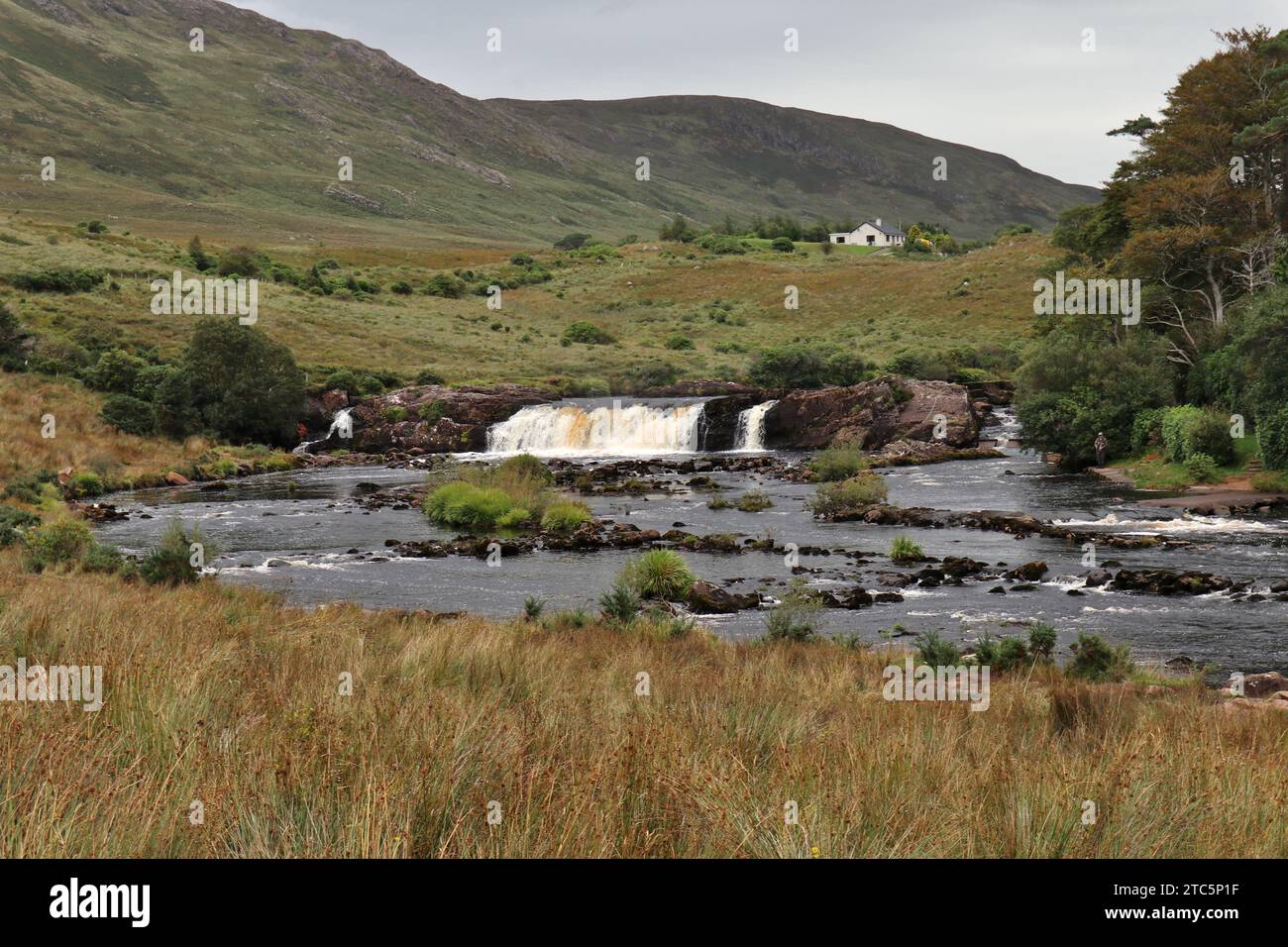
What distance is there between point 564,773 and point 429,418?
54518mm

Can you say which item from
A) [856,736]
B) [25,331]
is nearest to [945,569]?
[856,736]

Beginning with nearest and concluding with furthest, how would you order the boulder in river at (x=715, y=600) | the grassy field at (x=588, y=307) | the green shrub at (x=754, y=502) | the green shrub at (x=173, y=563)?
the green shrub at (x=173, y=563), the boulder in river at (x=715, y=600), the green shrub at (x=754, y=502), the grassy field at (x=588, y=307)

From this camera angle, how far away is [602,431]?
5744 centimetres

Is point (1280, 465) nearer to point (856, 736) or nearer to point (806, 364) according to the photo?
point (856, 736)

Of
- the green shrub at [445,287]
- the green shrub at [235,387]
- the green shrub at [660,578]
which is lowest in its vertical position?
the green shrub at [660,578]

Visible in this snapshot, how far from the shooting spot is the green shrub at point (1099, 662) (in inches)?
555

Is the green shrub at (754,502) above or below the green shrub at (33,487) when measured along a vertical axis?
below

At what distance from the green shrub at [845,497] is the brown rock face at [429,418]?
27.0 meters

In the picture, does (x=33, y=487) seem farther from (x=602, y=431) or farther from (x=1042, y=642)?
(x=1042, y=642)

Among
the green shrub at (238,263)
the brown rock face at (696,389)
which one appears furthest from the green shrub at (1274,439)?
the green shrub at (238,263)

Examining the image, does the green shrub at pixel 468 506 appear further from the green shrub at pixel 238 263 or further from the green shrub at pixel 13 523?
the green shrub at pixel 238 263

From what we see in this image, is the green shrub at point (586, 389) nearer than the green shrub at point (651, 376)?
Yes

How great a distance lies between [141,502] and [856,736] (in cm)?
3688

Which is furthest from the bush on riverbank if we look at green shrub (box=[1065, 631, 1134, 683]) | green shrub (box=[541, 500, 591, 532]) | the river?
green shrub (box=[1065, 631, 1134, 683])
